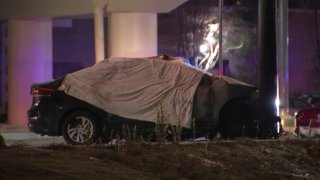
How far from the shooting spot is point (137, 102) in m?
11.6

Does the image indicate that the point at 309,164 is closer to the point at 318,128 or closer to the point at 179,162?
the point at 179,162

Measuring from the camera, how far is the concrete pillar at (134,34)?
1730 centimetres

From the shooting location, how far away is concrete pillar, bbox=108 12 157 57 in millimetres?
17297

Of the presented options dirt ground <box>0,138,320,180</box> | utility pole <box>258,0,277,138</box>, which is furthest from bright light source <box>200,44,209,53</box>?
dirt ground <box>0,138,320,180</box>

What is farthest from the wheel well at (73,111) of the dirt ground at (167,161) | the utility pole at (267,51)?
the utility pole at (267,51)

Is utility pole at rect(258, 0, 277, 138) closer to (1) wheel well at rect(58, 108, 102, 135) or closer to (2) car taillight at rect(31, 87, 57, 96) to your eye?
(1) wheel well at rect(58, 108, 102, 135)

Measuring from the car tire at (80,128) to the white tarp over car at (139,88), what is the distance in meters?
0.33

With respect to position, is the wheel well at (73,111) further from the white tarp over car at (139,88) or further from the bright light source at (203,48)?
the bright light source at (203,48)

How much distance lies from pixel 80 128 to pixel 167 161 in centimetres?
414

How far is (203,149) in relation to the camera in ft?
28.8

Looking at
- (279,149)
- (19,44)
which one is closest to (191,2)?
(19,44)

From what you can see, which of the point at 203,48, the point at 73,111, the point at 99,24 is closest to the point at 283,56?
the point at 99,24

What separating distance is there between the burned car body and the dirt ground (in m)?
1.99

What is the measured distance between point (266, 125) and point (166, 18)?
2264 centimetres
